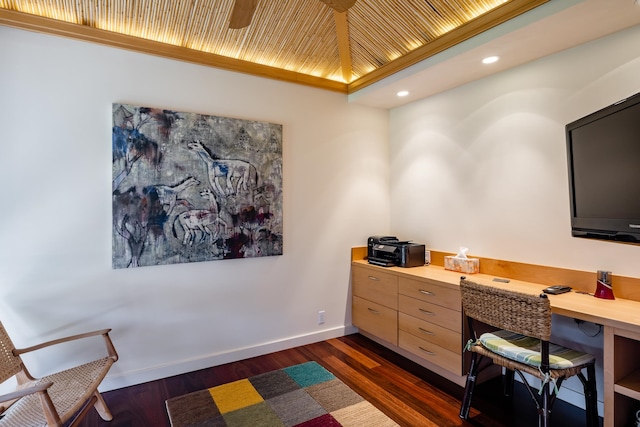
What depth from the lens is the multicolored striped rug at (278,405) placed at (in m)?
2.23

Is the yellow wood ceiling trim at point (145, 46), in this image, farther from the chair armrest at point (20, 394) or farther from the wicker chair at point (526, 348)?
the wicker chair at point (526, 348)

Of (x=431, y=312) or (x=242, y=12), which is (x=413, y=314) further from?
(x=242, y=12)

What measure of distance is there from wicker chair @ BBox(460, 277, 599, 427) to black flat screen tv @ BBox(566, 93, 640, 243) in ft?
1.88

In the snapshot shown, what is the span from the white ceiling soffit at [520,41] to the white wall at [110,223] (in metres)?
0.87

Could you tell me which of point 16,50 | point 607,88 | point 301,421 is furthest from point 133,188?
point 607,88

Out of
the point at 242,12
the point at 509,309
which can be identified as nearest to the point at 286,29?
the point at 242,12

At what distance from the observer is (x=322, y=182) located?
350 cm

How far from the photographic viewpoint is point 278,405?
95.0 inches

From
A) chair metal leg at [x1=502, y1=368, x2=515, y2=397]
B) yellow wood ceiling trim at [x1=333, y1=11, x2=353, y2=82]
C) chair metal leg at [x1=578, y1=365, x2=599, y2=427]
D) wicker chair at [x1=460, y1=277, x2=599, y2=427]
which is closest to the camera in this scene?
wicker chair at [x1=460, y1=277, x2=599, y2=427]

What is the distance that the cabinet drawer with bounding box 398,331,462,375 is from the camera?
257 centimetres

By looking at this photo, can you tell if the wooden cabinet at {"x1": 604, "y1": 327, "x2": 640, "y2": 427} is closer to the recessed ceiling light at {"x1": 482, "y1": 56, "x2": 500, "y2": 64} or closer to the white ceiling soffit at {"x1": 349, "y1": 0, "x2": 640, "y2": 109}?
the white ceiling soffit at {"x1": 349, "y1": 0, "x2": 640, "y2": 109}

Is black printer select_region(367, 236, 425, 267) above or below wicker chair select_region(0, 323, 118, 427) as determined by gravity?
above

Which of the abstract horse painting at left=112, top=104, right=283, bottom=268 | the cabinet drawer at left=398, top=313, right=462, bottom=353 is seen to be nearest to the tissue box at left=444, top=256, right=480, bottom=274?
the cabinet drawer at left=398, top=313, right=462, bottom=353

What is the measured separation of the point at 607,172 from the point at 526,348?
109 centimetres
